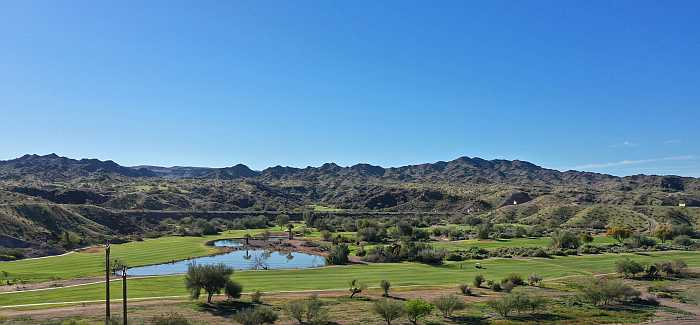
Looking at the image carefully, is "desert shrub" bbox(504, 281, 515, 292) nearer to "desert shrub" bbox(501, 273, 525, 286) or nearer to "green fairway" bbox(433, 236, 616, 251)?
"desert shrub" bbox(501, 273, 525, 286)

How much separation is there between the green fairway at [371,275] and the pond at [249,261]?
25.0ft

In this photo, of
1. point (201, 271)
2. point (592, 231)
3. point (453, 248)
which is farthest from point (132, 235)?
point (592, 231)

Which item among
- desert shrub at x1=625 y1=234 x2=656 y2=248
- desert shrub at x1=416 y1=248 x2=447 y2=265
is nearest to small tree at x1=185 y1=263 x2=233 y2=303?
desert shrub at x1=416 y1=248 x2=447 y2=265

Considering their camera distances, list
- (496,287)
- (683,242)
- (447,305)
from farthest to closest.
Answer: (683,242)
(496,287)
(447,305)

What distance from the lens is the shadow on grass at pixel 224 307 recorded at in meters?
41.8

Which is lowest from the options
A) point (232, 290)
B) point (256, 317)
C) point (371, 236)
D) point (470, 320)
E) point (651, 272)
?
point (470, 320)

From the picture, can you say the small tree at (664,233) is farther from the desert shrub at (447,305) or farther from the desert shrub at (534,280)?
the desert shrub at (447,305)

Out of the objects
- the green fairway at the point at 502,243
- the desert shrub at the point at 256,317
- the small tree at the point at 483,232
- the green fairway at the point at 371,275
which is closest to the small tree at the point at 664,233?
the green fairway at the point at 502,243

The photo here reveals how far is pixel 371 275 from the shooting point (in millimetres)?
61250

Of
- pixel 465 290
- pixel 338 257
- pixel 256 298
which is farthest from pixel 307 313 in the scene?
pixel 338 257

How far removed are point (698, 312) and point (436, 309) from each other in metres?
20.4

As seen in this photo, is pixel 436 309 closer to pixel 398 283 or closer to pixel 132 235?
pixel 398 283

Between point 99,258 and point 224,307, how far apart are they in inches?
1554

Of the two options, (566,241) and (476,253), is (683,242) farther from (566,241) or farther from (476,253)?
(476,253)
